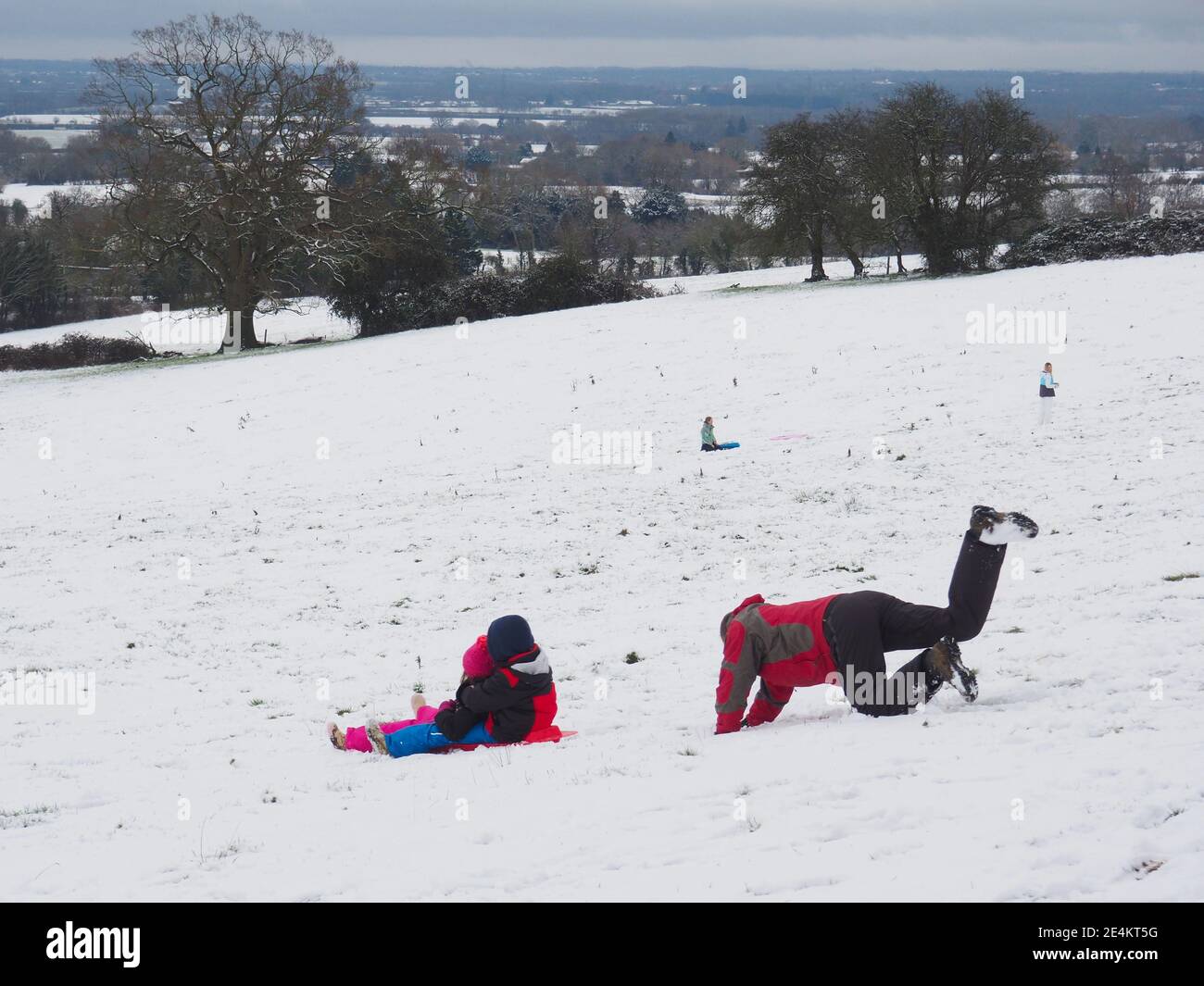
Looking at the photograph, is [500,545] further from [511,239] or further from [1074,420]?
[511,239]

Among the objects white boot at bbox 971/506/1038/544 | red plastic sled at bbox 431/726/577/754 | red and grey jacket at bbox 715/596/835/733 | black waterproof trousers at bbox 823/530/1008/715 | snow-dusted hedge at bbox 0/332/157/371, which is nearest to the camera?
white boot at bbox 971/506/1038/544

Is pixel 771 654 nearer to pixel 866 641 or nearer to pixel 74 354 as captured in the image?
pixel 866 641

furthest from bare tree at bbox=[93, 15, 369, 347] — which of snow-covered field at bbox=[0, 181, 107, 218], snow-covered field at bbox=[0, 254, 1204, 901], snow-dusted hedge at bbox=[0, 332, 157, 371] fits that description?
snow-covered field at bbox=[0, 181, 107, 218]

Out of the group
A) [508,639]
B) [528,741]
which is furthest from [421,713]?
[508,639]

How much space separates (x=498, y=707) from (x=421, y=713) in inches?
35.1

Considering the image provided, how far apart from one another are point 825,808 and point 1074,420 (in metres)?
14.6

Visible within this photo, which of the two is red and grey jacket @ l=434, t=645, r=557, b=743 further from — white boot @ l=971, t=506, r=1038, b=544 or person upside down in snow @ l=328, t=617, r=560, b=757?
white boot @ l=971, t=506, r=1038, b=544

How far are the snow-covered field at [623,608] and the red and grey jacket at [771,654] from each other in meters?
0.34

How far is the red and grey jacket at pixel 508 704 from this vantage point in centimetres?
806

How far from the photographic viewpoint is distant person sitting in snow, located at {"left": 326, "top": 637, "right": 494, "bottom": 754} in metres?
8.06

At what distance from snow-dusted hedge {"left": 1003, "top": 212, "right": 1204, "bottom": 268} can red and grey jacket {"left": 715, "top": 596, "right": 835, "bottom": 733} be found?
116ft

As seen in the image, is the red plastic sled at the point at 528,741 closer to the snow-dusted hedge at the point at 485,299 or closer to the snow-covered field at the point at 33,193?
the snow-dusted hedge at the point at 485,299
